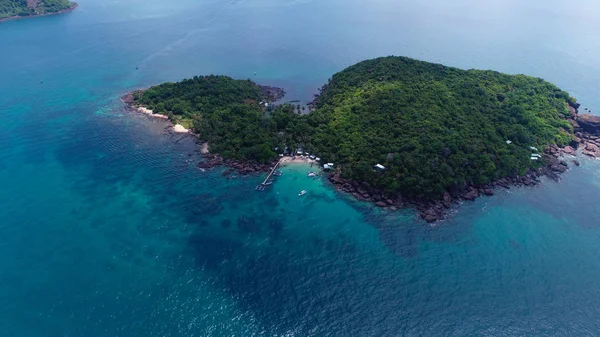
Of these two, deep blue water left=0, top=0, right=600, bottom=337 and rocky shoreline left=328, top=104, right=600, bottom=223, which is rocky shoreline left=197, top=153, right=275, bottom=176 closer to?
deep blue water left=0, top=0, right=600, bottom=337

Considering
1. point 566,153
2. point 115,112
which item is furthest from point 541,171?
point 115,112

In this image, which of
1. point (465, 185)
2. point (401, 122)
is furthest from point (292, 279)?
point (401, 122)

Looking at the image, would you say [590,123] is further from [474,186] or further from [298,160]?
[298,160]

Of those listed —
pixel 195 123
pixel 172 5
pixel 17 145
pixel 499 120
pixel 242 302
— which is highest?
pixel 172 5

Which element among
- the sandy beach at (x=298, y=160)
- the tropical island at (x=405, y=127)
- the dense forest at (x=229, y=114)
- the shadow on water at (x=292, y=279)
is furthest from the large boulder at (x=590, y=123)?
the shadow on water at (x=292, y=279)

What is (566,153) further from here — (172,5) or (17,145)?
(172,5)
